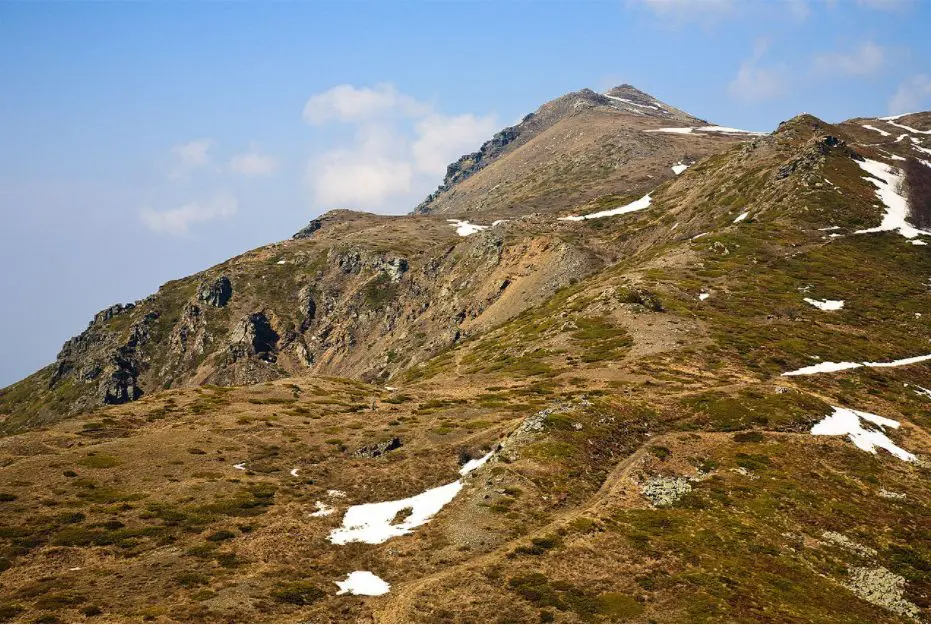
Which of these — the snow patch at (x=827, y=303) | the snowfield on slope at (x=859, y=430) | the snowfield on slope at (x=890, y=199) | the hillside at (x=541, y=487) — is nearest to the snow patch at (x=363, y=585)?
the hillside at (x=541, y=487)

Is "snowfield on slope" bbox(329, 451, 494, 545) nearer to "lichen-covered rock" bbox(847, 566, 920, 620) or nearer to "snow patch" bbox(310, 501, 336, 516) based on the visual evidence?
"snow patch" bbox(310, 501, 336, 516)

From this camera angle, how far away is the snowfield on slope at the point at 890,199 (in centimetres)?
15288

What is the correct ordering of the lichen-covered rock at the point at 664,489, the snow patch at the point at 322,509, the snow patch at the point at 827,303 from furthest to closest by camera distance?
the snow patch at the point at 827,303 → the snow patch at the point at 322,509 → the lichen-covered rock at the point at 664,489

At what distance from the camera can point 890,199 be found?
553 ft

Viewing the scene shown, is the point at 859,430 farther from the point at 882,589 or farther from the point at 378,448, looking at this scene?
the point at 378,448

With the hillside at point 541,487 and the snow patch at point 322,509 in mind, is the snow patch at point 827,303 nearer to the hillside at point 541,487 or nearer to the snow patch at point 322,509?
the hillside at point 541,487

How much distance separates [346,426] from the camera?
265 ft

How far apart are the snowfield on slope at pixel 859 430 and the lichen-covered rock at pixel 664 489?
23.9 meters

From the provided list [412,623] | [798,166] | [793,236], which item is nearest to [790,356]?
[793,236]

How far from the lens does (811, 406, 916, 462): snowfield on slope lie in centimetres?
6231

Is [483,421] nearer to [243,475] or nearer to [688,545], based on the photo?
[243,475]

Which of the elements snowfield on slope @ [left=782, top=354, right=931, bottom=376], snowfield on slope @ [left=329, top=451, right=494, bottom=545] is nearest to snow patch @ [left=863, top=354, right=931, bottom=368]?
snowfield on slope @ [left=782, top=354, right=931, bottom=376]

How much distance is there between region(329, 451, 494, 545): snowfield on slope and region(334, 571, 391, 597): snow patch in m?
5.50

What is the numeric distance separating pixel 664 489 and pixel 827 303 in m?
93.8
